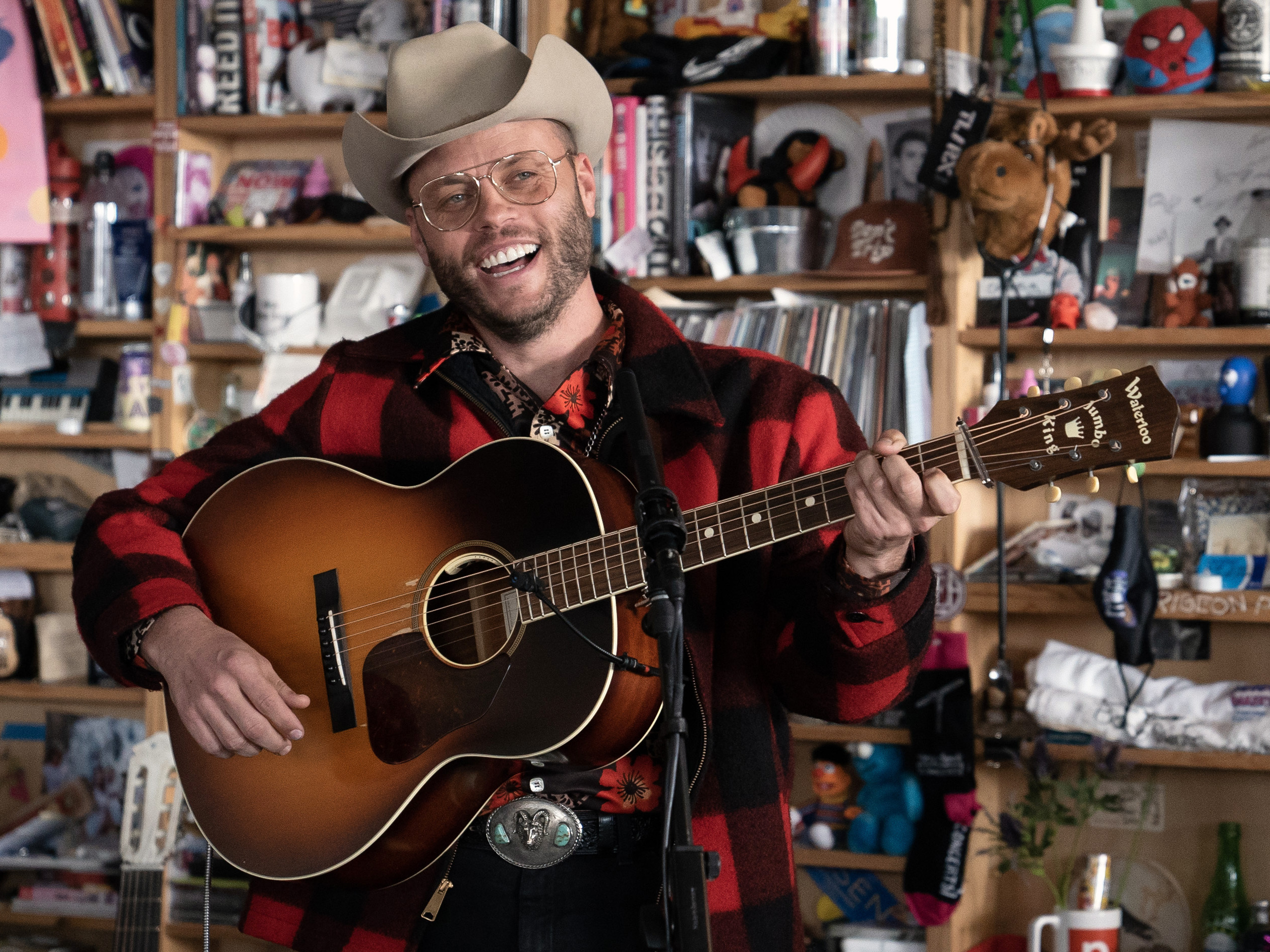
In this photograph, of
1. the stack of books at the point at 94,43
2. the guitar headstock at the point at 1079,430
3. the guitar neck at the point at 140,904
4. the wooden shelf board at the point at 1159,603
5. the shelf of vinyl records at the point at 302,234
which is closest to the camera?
the guitar headstock at the point at 1079,430

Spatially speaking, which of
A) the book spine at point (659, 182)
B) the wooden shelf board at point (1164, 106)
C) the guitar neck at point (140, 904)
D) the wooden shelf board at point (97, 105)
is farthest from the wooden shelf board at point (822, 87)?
the guitar neck at point (140, 904)

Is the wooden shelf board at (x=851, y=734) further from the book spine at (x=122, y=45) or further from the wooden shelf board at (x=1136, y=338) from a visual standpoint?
the book spine at (x=122, y=45)

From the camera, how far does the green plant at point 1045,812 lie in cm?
236

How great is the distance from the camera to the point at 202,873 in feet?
9.49

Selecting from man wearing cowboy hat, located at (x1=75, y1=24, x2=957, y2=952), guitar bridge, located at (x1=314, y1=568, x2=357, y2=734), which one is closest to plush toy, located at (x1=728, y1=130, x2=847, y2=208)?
man wearing cowboy hat, located at (x1=75, y1=24, x2=957, y2=952)

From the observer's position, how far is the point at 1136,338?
2408 mm

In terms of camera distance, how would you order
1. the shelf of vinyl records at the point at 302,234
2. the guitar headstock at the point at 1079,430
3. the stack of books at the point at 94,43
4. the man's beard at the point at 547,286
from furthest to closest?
the stack of books at the point at 94,43 < the shelf of vinyl records at the point at 302,234 < the man's beard at the point at 547,286 < the guitar headstock at the point at 1079,430

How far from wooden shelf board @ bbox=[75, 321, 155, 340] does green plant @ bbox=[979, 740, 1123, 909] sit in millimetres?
2197

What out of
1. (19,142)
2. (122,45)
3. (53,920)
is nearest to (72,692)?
(53,920)

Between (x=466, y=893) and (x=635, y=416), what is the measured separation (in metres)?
0.62

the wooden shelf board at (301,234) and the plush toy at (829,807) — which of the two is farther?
the wooden shelf board at (301,234)

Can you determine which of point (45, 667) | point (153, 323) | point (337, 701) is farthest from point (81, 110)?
point (337, 701)

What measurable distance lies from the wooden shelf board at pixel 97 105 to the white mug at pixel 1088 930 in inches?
106

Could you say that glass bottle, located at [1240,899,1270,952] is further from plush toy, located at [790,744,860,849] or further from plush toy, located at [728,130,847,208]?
plush toy, located at [728,130,847,208]
